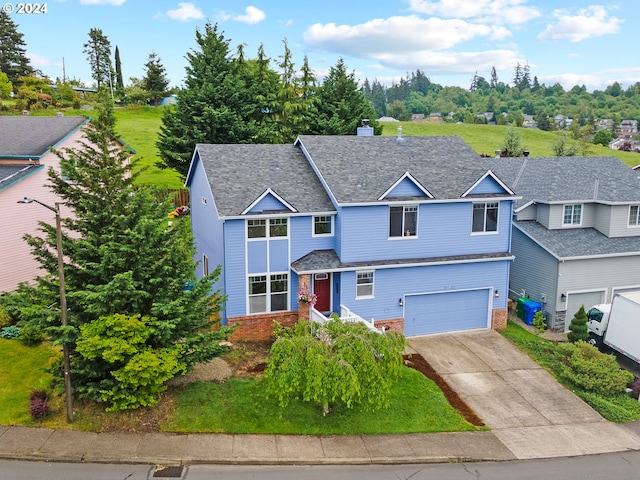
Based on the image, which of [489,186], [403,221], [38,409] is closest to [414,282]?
[403,221]

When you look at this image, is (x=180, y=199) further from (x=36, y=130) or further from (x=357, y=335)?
(x=357, y=335)

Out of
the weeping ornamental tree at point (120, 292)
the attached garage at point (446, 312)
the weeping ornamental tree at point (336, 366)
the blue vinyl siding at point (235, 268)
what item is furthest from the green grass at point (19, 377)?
the attached garage at point (446, 312)

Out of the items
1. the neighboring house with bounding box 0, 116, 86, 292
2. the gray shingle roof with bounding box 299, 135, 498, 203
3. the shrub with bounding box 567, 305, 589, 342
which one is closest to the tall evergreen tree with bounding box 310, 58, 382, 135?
the gray shingle roof with bounding box 299, 135, 498, 203

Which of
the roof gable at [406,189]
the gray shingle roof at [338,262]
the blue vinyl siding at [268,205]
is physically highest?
the roof gable at [406,189]

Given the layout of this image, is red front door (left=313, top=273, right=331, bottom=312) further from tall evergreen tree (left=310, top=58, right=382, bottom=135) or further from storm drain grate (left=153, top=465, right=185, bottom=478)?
tall evergreen tree (left=310, top=58, right=382, bottom=135)

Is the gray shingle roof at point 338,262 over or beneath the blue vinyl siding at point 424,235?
beneath

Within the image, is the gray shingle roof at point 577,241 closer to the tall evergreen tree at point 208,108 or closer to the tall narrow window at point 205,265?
the tall narrow window at point 205,265
